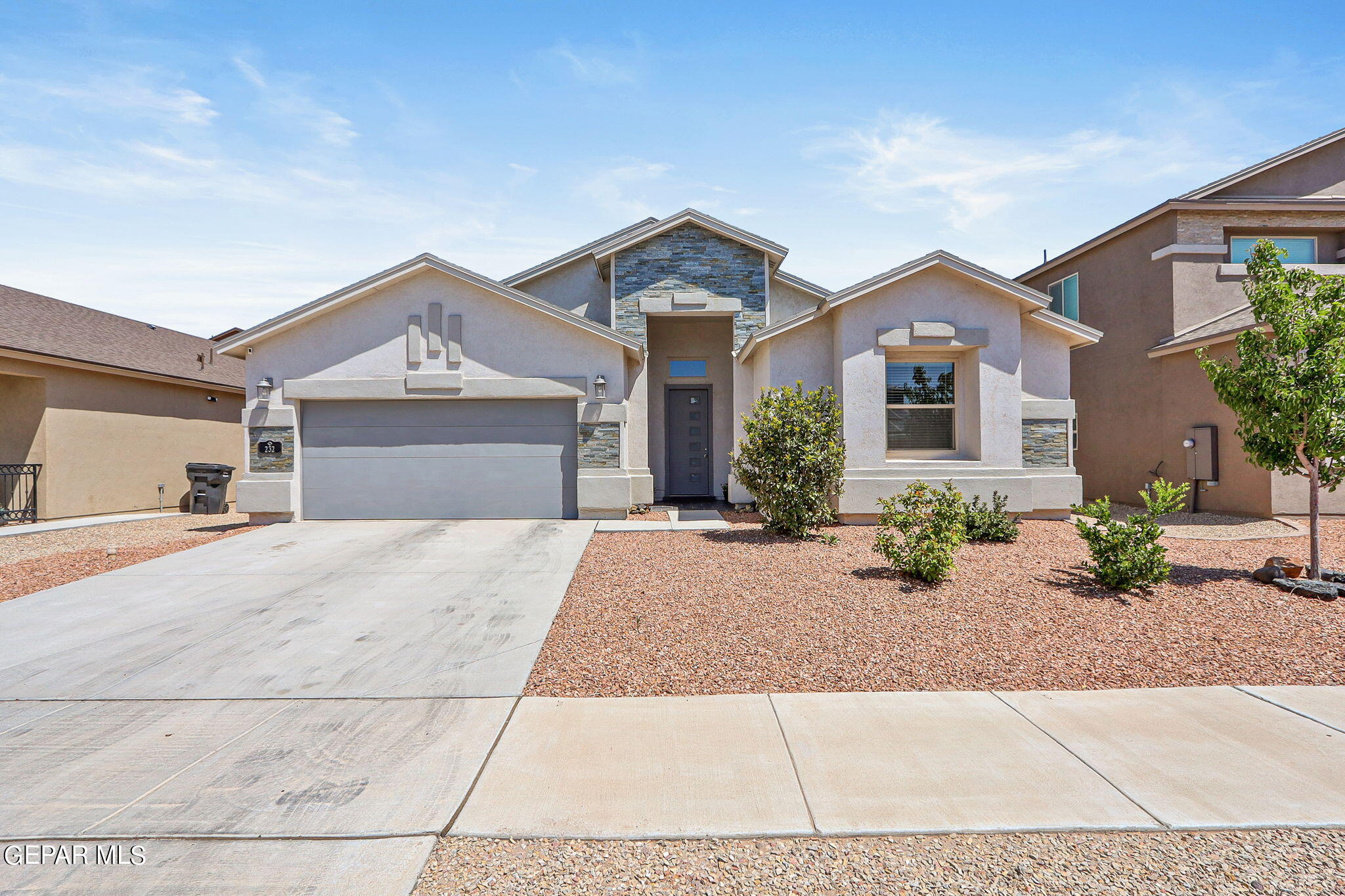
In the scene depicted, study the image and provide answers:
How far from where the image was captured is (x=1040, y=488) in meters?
11.6

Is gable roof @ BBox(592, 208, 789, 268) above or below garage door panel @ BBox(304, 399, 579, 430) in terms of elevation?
above

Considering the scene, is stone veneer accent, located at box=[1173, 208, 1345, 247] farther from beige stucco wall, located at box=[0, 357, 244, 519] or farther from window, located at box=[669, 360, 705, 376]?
beige stucco wall, located at box=[0, 357, 244, 519]

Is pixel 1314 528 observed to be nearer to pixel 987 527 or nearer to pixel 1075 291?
pixel 987 527

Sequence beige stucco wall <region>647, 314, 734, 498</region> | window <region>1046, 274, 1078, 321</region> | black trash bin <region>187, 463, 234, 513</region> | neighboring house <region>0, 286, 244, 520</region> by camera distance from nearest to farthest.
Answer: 1. neighboring house <region>0, 286, 244, 520</region>
2. black trash bin <region>187, 463, 234, 513</region>
3. beige stucco wall <region>647, 314, 734, 498</region>
4. window <region>1046, 274, 1078, 321</region>

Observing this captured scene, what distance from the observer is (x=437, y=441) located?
1194cm

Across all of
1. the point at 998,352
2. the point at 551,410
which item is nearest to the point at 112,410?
the point at 551,410

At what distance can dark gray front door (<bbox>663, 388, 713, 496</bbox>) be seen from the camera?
15.4 meters

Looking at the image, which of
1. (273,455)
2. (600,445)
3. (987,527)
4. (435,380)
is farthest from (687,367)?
(273,455)

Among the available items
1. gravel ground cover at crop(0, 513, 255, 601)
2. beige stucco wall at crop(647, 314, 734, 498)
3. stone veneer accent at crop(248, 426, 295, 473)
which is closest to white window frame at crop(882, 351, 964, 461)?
beige stucco wall at crop(647, 314, 734, 498)

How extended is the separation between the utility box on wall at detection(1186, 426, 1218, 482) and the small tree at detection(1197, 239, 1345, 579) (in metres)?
6.03

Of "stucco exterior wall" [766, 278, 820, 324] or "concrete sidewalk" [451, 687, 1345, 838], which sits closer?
"concrete sidewalk" [451, 687, 1345, 838]

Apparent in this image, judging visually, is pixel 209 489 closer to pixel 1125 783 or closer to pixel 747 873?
pixel 747 873

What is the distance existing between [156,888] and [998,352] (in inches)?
480

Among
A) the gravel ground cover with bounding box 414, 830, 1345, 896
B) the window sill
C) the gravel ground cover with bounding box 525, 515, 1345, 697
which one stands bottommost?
the gravel ground cover with bounding box 414, 830, 1345, 896
